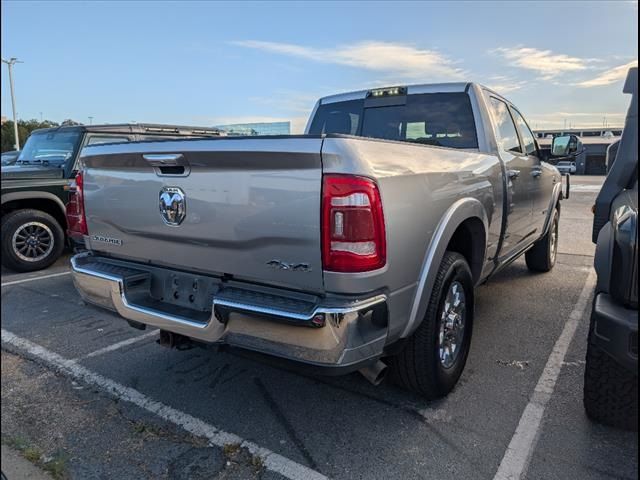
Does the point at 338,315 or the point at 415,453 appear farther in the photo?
the point at 415,453

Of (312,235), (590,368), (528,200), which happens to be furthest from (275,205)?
(528,200)

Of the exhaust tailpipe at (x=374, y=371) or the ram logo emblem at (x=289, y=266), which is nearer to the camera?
the ram logo emblem at (x=289, y=266)

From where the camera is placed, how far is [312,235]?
2.19m

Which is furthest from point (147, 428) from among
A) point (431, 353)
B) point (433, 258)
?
point (433, 258)

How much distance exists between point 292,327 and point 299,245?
0.37 meters

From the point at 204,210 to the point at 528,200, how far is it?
3325 mm

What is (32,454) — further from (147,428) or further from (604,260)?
(604,260)

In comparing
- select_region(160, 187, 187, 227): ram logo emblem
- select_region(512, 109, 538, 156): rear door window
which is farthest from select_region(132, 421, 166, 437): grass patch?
select_region(512, 109, 538, 156): rear door window

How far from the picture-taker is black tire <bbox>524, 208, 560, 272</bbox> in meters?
6.04

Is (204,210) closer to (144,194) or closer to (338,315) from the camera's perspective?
(144,194)

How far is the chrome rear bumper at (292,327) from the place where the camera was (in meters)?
2.12

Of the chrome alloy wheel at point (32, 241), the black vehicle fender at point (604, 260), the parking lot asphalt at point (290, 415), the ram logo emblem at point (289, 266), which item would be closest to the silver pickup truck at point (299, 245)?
the ram logo emblem at point (289, 266)

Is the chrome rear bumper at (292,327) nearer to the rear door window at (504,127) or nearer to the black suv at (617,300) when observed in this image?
the black suv at (617,300)

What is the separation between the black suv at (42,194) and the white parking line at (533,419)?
4.75 m
